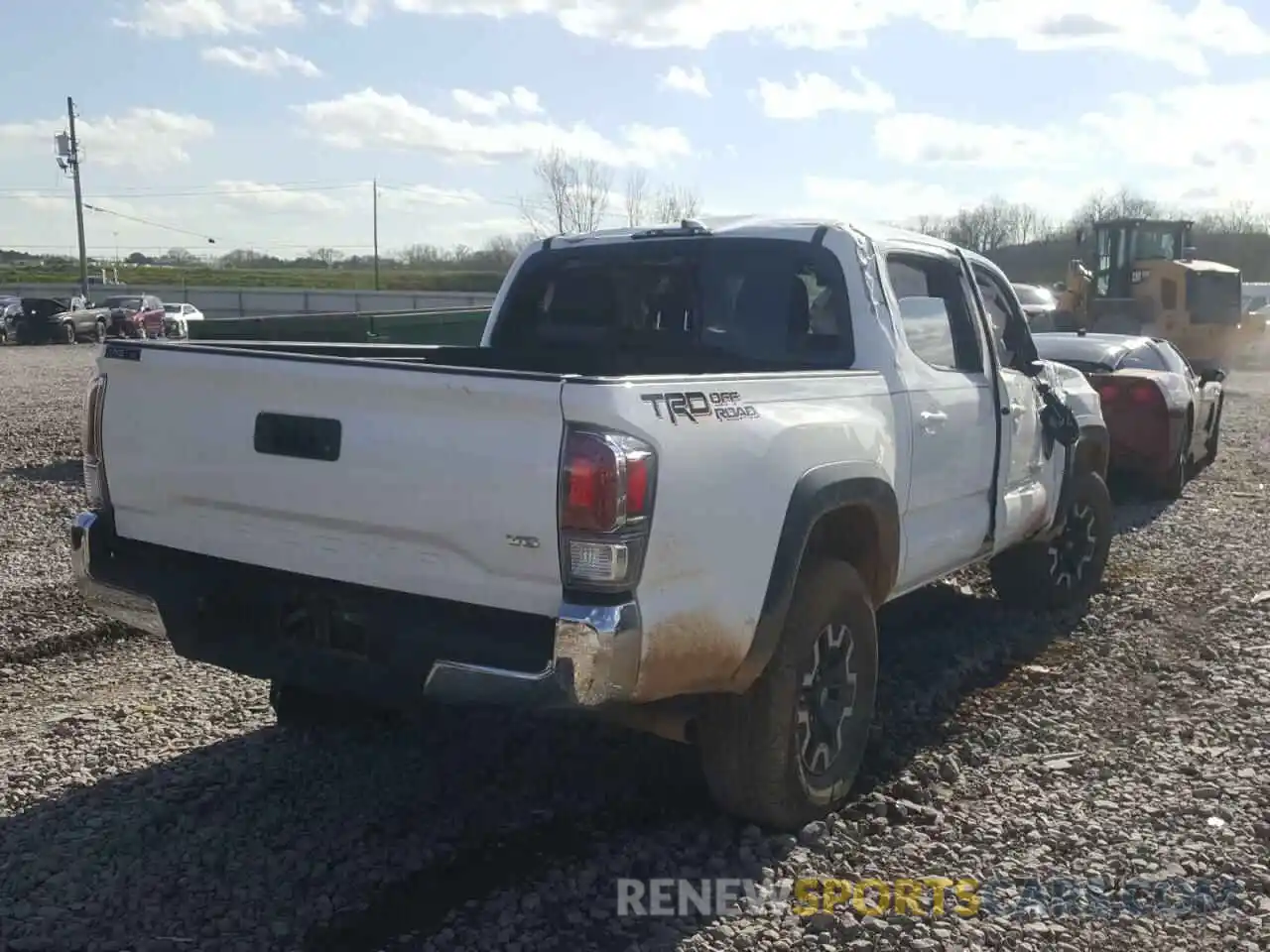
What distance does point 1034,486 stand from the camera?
20.1ft

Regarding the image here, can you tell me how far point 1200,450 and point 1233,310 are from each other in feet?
46.2

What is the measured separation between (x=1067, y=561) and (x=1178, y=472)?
4.54 m

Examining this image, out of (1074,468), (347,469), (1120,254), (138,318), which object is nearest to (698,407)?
(347,469)

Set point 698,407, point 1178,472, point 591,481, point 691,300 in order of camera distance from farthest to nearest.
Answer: point 1178,472, point 691,300, point 698,407, point 591,481

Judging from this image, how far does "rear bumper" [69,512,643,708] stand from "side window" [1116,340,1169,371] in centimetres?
917

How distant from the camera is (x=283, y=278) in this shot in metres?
88.0

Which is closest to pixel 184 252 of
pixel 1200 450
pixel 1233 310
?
pixel 1233 310

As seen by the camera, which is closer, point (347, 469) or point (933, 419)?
point (347, 469)

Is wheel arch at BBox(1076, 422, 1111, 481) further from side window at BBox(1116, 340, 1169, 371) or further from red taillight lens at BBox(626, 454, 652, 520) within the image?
side window at BBox(1116, 340, 1169, 371)

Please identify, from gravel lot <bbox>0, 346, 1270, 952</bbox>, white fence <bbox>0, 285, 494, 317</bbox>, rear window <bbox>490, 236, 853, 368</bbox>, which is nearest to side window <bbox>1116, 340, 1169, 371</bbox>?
gravel lot <bbox>0, 346, 1270, 952</bbox>

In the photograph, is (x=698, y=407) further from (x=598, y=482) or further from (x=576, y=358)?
(x=576, y=358)

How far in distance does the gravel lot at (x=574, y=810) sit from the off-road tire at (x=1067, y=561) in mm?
350

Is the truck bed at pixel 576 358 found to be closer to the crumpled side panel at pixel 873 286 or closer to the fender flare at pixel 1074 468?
the crumpled side panel at pixel 873 286

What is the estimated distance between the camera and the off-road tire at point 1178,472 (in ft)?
35.6
